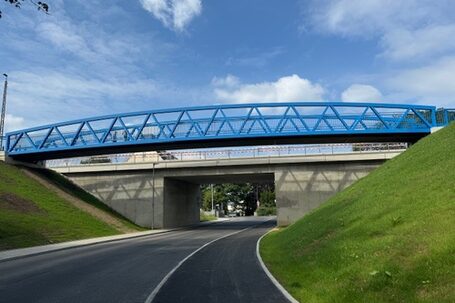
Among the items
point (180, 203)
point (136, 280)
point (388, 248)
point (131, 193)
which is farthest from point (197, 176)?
point (388, 248)

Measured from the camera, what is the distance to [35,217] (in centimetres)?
3266

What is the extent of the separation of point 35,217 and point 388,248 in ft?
94.2

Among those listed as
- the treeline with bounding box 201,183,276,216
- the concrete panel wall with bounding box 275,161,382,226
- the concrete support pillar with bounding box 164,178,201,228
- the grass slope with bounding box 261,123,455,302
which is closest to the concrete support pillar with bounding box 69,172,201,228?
the concrete support pillar with bounding box 164,178,201,228

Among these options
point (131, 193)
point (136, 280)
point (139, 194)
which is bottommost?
point (136, 280)

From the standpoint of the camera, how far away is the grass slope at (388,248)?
7.93m

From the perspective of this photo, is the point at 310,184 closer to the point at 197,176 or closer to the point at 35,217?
the point at 197,176

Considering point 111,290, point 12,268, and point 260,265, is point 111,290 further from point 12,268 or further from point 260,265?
point 12,268

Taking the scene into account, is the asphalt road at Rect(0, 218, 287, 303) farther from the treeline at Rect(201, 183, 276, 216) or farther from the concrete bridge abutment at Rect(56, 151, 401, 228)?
the treeline at Rect(201, 183, 276, 216)

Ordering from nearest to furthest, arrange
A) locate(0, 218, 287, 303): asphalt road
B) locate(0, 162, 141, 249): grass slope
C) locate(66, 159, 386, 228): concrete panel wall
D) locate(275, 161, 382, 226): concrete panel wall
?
locate(0, 218, 287, 303): asphalt road
locate(0, 162, 141, 249): grass slope
locate(275, 161, 382, 226): concrete panel wall
locate(66, 159, 386, 228): concrete panel wall

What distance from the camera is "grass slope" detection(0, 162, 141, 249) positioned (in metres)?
27.2

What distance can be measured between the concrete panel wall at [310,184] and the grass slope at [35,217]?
17222mm

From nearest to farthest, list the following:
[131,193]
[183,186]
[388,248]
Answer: [388,248]
[131,193]
[183,186]

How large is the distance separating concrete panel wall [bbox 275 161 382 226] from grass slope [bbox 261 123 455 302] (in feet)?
91.5

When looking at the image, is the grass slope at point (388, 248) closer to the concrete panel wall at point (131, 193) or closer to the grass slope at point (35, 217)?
the grass slope at point (35, 217)
